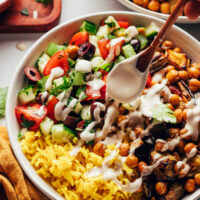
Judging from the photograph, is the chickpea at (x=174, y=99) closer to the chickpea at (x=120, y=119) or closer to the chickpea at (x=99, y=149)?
the chickpea at (x=120, y=119)

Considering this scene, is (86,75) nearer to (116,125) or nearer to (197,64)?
(116,125)

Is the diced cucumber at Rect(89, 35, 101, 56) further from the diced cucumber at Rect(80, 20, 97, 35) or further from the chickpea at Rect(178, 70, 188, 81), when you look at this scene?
the chickpea at Rect(178, 70, 188, 81)

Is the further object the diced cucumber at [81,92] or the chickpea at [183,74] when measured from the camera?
the chickpea at [183,74]

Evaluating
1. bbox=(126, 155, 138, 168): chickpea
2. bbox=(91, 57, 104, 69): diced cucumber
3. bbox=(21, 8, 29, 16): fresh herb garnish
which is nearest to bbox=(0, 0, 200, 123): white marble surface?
bbox=(21, 8, 29, 16): fresh herb garnish

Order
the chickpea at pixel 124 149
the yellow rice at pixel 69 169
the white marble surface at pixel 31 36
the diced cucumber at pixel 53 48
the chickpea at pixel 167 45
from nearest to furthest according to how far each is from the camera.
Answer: the yellow rice at pixel 69 169
the chickpea at pixel 124 149
the diced cucumber at pixel 53 48
the chickpea at pixel 167 45
the white marble surface at pixel 31 36

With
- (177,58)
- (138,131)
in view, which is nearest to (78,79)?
(138,131)

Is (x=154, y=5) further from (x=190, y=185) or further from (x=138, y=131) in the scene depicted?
(x=190, y=185)

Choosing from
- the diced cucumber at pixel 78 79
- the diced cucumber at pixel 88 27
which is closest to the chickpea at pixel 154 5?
the diced cucumber at pixel 88 27

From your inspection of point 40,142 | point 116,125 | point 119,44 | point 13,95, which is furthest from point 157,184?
point 13,95
